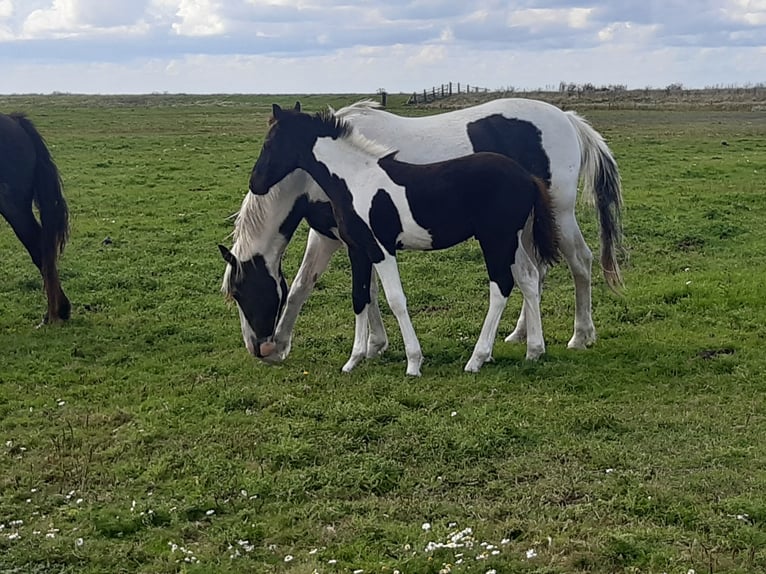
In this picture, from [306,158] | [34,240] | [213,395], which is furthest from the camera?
[34,240]

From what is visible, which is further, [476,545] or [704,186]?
[704,186]

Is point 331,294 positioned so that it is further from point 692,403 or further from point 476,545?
point 476,545

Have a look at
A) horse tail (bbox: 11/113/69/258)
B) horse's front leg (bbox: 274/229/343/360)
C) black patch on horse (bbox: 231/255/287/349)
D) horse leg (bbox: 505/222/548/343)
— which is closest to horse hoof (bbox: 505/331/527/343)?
horse leg (bbox: 505/222/548/343)

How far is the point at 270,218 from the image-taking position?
7.45 m

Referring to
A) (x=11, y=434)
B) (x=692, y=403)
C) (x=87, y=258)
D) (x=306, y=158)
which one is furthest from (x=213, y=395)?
(x=87, y=258)

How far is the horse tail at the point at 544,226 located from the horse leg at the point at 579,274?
379mm

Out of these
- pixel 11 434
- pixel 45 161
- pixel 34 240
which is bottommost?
pixel 11 434

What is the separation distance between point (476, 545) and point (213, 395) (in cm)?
305

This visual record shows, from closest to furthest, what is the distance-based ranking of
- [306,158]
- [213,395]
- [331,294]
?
1. [213,395]
2. [306,158]
3. [331,294]

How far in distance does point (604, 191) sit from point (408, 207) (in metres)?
2.40

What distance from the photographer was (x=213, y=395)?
21.2 feet

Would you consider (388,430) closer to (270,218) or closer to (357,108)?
(270,218)

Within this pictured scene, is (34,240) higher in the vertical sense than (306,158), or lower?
lower

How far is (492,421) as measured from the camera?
5680 mm
